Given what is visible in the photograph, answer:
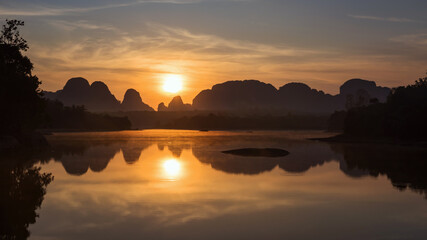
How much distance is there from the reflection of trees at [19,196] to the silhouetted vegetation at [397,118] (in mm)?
90231

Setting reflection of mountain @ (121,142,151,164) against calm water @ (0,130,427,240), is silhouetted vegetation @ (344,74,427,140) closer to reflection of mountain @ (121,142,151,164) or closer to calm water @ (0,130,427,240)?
calm water @ (0,130,427,240)

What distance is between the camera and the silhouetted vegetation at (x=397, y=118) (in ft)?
357

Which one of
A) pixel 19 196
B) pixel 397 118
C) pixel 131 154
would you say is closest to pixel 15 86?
pixel 131 154

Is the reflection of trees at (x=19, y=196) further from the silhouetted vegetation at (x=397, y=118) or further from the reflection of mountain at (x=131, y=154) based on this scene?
the silhouetted vegetation at (x=397, y=118)

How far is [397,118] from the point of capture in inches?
4513

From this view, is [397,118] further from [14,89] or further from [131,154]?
[14,89]

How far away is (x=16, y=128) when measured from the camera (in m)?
91.5

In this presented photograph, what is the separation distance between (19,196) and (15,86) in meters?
49.3

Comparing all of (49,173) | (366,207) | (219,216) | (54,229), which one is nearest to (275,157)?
(49,173)

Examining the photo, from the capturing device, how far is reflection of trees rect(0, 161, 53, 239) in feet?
82.7

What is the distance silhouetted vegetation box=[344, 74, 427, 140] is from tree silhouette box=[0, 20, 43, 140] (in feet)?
286

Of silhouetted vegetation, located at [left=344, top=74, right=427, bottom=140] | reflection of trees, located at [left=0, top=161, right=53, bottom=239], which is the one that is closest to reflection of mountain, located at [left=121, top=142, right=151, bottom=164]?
reflection of trees, located at [left=0, top=161, right=53, bottom=239]

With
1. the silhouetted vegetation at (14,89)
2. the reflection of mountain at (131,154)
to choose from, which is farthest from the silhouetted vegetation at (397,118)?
the silhouetted vegetation at (14,89)

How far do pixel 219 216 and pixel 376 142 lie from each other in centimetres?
10117
